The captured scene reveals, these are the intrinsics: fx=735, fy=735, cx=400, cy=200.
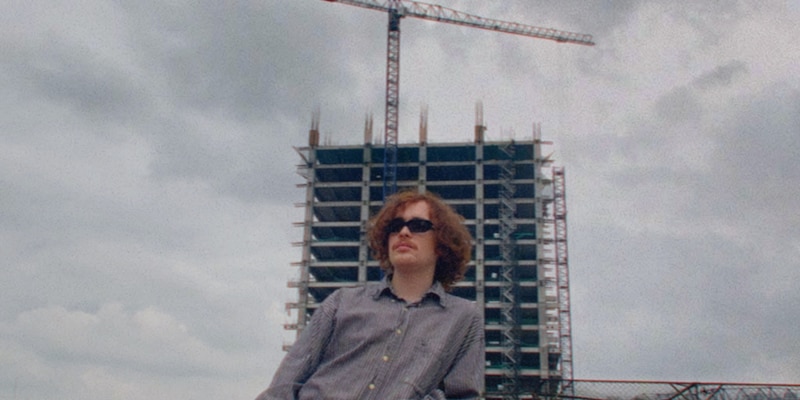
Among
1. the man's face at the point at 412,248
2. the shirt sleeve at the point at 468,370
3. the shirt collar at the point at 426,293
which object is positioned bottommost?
the shirt sleeve at the point at 468,370

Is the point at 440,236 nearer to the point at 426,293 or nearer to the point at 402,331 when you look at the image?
the point at 426,293

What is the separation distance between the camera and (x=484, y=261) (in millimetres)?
78875

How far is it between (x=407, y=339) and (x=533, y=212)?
256 ft

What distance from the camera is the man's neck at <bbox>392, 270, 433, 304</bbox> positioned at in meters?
4.58

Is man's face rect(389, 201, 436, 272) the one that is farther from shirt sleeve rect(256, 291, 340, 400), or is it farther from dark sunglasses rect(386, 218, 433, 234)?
shirt sleeve rect(256, 291, 340, 400)

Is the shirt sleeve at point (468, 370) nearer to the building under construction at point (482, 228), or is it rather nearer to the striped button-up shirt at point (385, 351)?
the striped button-up shirt at point (385, 351)

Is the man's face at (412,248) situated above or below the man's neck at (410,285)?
above

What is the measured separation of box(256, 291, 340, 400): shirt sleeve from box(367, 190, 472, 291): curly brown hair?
53 centimetres

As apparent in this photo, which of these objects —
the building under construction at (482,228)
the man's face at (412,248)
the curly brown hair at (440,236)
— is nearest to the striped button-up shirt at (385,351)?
the man's face at (412,248)

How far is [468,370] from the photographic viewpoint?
4301 millimetres

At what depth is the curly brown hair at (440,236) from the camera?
15.6 feet

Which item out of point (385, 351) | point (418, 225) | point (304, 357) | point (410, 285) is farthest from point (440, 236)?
point (304, 357)

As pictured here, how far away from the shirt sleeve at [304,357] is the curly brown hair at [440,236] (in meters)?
0.53

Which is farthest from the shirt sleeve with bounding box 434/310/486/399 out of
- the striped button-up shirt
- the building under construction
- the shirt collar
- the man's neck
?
the building under construction
